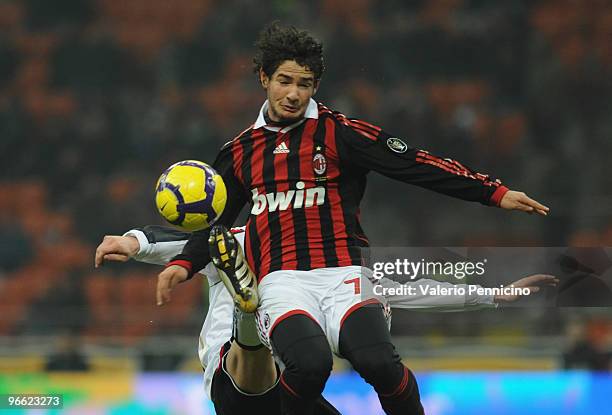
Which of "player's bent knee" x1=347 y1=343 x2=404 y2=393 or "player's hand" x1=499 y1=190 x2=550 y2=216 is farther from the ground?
"player's hand" x1=499 y1=190 x2=550 y2=216

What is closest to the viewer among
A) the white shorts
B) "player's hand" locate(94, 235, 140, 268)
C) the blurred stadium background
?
the white shorts

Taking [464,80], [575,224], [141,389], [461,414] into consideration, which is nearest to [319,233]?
[461,414]

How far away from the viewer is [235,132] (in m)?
10.6

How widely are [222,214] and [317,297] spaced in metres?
0.55

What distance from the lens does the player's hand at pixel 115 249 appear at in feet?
12.7

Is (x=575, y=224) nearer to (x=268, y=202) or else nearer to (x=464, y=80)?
(x=464, y=80)

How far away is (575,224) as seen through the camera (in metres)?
9.00

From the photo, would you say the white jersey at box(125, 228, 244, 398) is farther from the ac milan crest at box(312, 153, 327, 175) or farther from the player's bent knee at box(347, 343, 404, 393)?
the player's bent knee at box(347, 343, 404, 393)

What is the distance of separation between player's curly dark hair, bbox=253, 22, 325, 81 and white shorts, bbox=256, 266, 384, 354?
771mm

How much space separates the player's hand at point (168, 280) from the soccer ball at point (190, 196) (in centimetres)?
17

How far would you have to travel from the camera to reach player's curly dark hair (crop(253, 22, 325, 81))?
3893 mm

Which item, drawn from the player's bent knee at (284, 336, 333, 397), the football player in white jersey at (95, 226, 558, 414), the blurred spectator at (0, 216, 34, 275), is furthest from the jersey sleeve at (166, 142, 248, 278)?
the blurred spectator at (0, 216, 34, 275)

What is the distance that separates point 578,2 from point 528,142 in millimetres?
2244

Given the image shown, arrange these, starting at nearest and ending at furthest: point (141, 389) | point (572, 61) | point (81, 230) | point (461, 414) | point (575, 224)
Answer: point (461, 414) → point (141, 389) → point (575, 224) → point (81, 230) → point (572, 61)
